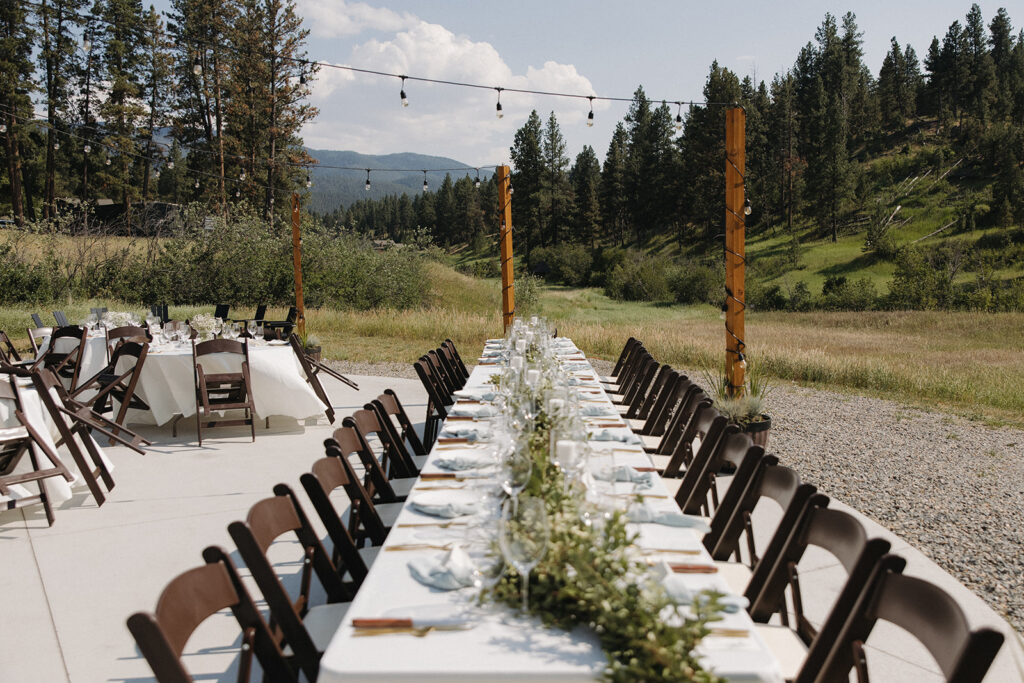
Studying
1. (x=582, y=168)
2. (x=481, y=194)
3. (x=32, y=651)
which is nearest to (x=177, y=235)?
(x=32, y=651)

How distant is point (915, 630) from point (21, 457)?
212 inches

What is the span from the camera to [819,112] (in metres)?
52.9

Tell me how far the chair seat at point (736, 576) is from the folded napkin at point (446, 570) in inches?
44.6

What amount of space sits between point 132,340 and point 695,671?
6466mm

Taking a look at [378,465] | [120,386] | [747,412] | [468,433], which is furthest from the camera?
[120,386]

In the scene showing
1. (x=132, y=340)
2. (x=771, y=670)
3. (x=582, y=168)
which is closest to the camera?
(x=771, y=670)

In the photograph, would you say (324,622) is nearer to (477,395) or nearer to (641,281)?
(477,395)

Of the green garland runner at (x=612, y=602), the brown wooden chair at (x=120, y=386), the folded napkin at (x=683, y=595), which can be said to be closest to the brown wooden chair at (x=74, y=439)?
the brown wooden chair at (x=120, y=386)

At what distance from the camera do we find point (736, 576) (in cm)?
289

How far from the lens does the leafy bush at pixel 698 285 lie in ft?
140

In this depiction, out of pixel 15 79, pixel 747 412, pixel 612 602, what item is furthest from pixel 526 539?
pixel 15 79

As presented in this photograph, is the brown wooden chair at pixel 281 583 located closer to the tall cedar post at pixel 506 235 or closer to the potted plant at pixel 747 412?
the potted plant at pixel 747 412

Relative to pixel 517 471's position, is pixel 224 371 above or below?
below

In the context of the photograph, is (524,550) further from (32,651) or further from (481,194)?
(481,194)
